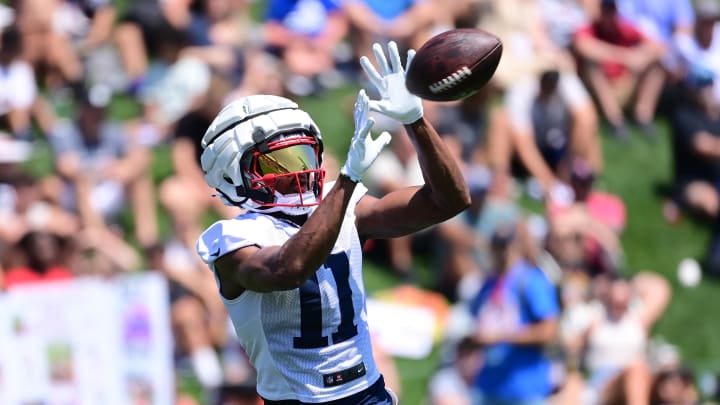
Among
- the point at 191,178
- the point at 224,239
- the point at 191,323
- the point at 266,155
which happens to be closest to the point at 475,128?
the point at 191,178

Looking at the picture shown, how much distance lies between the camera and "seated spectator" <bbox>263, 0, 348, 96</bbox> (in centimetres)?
1039

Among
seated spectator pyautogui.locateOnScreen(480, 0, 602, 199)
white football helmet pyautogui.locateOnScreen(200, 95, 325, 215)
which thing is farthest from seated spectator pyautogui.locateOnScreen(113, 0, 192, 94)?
white football helmet pyautogui.locateOnScreen(200, 95, 325, 215)

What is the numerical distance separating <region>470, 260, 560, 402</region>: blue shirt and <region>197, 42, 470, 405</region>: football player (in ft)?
11.8

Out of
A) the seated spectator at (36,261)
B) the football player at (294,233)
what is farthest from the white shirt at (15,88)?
the football player at (294,233)

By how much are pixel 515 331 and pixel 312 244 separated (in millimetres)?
4208

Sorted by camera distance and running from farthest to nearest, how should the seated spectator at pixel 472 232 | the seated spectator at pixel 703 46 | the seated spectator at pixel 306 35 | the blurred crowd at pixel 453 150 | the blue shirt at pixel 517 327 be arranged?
the seated spectator at pixel 306 35, the seated spectator at pixel 703 46, the seated spectator at pixel 472 232, the blurred crowd at pixel 453 150, the blue shirt at pixel 517 327

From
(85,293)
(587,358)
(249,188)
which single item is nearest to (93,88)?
(85,293)

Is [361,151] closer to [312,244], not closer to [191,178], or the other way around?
[312,244]

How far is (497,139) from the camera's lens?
9461 mm

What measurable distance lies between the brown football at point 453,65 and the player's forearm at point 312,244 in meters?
0.54

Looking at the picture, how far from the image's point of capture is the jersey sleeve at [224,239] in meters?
3.86

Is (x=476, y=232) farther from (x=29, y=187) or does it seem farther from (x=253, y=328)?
(x=253, y=328)

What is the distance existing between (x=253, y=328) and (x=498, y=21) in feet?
21.6

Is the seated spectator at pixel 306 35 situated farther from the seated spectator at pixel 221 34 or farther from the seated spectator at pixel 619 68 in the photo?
the seated spectator at pixel 619 68
